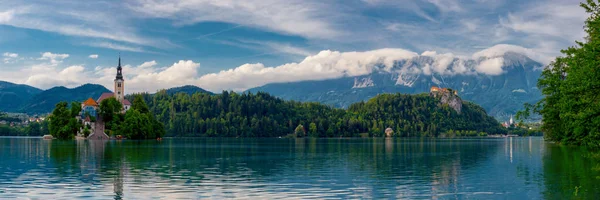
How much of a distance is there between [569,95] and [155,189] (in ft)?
125

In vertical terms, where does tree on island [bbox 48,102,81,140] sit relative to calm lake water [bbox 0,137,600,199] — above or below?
above

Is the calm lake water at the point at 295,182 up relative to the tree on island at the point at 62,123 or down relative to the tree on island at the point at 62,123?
down

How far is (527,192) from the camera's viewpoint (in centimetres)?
3844

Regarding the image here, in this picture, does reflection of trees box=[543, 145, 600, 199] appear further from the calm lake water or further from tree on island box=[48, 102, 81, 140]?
tree on island box=[48, 102, 81, 140]

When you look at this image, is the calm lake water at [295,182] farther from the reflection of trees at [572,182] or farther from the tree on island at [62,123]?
the tree on island at [62,123]

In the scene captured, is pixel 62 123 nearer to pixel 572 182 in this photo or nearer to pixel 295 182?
pixel 295 182

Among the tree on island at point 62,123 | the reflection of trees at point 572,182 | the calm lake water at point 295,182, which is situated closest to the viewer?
the reflection of trees at point 572,182

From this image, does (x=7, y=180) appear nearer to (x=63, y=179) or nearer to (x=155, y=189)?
(x=63, y=179)

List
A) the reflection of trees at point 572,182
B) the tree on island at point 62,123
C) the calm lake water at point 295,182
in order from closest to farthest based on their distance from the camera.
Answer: the reflection of trees at point 572,182
the calm lake water at point 295,182
the tree on island at point 62,123

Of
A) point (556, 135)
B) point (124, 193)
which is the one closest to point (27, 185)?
point (124, 193)

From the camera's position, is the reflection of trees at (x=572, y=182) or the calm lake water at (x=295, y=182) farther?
the calm lake water at (x=295, y=182)

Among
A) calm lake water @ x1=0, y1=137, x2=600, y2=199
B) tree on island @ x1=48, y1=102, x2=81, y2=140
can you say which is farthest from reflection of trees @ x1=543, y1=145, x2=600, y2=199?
tree on island @ x1=48, y1=102, x2=81, y2=140

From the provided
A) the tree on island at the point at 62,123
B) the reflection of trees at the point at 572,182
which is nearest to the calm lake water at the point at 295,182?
the reflection of trees at the point at 572,182

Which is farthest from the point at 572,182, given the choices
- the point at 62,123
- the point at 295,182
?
the point at 62,123
